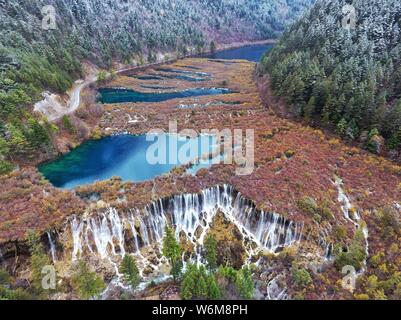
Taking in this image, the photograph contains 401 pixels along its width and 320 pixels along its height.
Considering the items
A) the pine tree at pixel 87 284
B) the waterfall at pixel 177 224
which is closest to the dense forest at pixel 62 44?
the waterfall at pixel 177 224

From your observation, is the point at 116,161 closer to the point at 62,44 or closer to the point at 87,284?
the point at 87,284

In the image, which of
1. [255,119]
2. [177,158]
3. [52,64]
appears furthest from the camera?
[52,64]

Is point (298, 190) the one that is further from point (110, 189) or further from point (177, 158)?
point (110, 189)

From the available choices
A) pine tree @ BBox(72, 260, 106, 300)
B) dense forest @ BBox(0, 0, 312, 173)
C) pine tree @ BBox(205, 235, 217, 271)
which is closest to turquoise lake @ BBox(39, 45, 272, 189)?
dense forest @ BBox(0, 0, 312, 173)

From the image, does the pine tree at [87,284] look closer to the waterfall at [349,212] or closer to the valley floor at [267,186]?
the valley floor at [267,186]

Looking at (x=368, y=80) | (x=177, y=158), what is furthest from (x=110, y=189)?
(x=368, y=80)

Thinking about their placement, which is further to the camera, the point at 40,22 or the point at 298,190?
the point at 40,22

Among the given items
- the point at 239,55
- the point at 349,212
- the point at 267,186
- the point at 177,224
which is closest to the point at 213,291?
the point at 177,224
